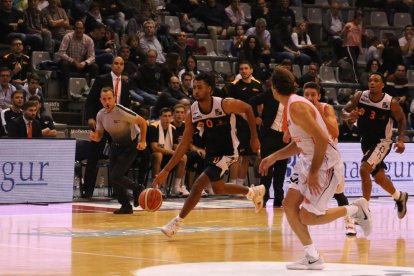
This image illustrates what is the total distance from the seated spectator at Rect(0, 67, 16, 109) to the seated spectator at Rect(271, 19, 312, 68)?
826 centimetres

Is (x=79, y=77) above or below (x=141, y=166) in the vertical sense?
above

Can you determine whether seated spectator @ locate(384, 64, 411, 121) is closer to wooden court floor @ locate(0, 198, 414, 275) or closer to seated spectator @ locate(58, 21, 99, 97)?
seated spectator @ locate(58, 21, 99, 97)

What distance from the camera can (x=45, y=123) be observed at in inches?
691

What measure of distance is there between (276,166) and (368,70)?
8.58m

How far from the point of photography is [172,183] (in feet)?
61.7

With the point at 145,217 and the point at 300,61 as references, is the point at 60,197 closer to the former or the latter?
the point at 145,217

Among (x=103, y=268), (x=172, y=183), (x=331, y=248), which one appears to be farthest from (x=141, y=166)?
(x=103, y=268)

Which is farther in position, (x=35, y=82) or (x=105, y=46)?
(x=105, y=46)

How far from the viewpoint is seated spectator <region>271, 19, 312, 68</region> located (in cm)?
2433

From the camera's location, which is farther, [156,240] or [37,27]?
[37,27]

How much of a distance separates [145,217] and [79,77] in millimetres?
6174

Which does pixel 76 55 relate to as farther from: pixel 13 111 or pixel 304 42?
pixel 304 42

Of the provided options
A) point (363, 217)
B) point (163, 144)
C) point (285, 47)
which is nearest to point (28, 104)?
point (163, 144)

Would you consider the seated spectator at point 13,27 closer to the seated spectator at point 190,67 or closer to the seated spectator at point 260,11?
the seated spectator at point 190,67
